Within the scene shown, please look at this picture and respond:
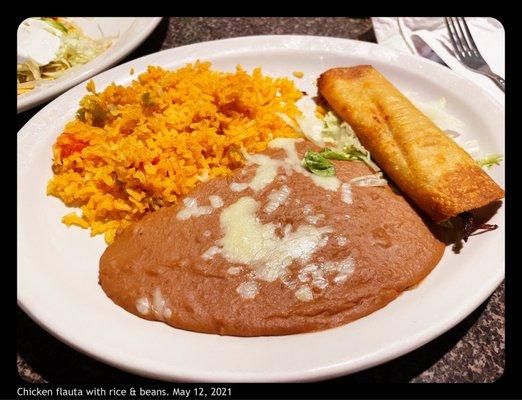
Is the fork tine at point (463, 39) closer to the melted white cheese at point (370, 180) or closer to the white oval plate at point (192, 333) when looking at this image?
the white oval plate at point (192, 333)

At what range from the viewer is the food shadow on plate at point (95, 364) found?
1630 millimetres

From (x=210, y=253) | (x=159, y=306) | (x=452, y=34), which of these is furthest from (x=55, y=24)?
(x=452, y=34)

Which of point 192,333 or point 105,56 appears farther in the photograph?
point 105,56

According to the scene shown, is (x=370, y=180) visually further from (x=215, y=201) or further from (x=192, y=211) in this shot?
(x=192, y=211)

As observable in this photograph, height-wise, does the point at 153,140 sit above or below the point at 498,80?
above

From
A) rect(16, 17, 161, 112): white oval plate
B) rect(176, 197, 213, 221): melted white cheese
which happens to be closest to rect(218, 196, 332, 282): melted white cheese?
rect(176, 197, 213, 221): melted white cheese

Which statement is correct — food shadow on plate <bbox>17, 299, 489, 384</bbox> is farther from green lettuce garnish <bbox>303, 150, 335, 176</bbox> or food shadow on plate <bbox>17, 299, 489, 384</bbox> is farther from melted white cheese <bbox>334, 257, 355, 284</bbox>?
green lettuce garnish <bbox>303, 150, 335, 176</bbox>

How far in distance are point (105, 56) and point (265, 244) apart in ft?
5.74

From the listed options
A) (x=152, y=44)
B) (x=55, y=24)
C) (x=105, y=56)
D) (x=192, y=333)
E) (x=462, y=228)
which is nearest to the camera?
(x=192, y=333)

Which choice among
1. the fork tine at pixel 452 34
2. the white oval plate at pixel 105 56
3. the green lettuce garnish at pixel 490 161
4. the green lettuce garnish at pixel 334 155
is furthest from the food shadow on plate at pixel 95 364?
the fork tine at pixel 452 34

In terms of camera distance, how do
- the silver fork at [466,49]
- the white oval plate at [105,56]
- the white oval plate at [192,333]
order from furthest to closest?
the silver fork at [466,49]
the white oval plate at [105,56]
the white oval plate at [192,333]

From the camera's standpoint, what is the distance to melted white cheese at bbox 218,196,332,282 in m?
1.70

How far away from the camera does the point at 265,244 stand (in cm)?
176

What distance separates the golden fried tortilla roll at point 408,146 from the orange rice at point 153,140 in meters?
0.36
